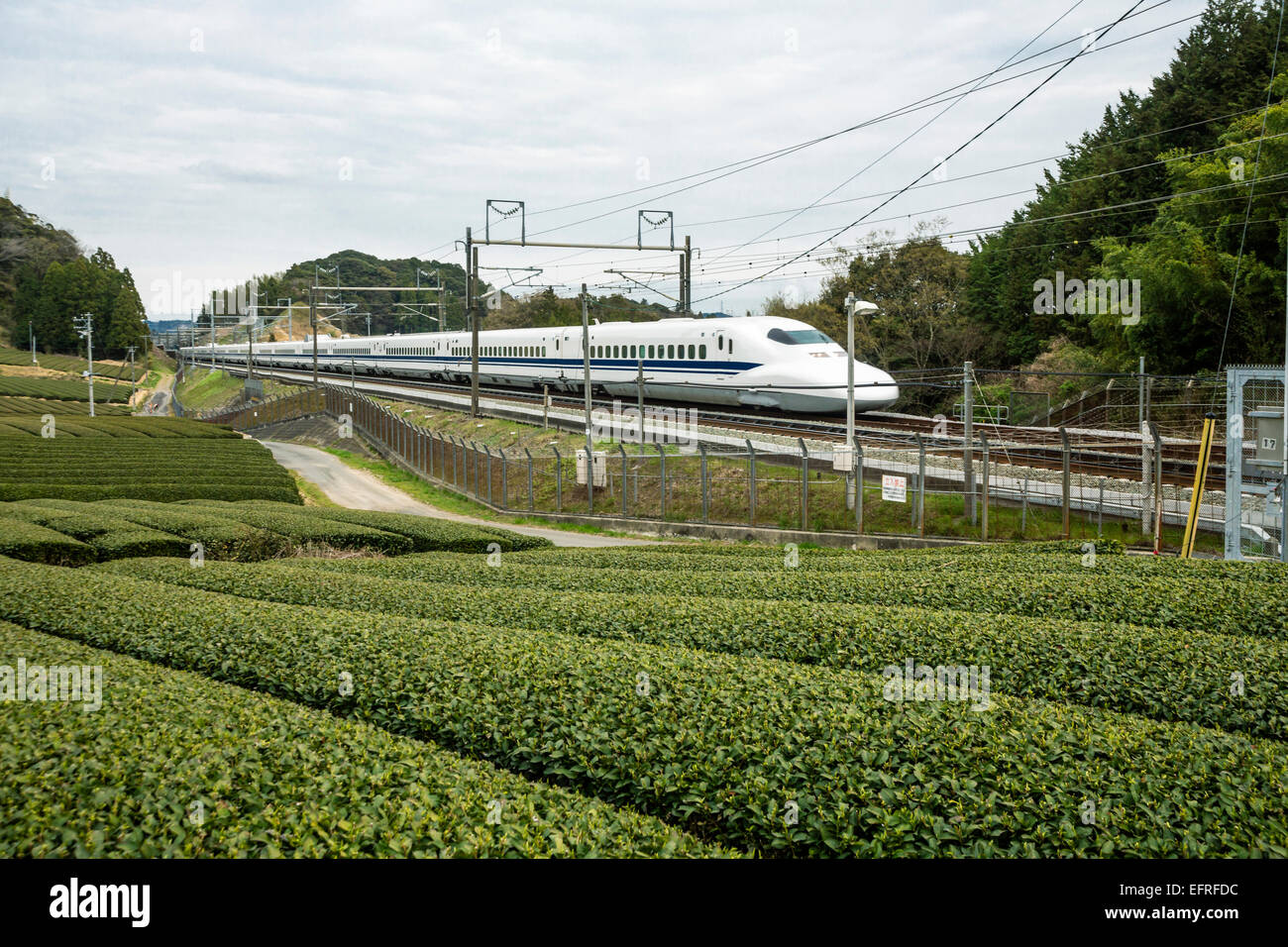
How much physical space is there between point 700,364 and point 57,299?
116629mm

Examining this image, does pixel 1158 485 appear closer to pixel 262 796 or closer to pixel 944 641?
pixel 944 641

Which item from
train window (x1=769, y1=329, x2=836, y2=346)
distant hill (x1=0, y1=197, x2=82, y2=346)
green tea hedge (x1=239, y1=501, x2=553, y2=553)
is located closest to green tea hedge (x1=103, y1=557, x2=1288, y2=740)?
green tea hedge (x1=239, y1=501, x2=553, y2=553)

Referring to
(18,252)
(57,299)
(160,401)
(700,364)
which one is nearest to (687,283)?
(700,364)

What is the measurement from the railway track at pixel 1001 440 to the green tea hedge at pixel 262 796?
60.7 ft

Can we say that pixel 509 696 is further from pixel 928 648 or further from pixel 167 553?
pixel 167 553

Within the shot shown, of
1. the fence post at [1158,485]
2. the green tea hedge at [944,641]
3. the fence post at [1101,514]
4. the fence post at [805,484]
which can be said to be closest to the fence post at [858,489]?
the fence post at [805,484]

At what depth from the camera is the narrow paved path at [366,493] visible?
31.5m

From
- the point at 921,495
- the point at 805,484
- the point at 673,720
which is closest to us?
the point at 673,720

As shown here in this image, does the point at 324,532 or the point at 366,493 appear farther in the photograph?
the point at 366,493

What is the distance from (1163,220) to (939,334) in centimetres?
1631

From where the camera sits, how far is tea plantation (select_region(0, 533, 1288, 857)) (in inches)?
232

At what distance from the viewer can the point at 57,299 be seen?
125 m

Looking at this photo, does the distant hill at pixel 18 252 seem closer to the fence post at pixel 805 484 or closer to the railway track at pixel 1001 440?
the railway track at pixel 1001 440
